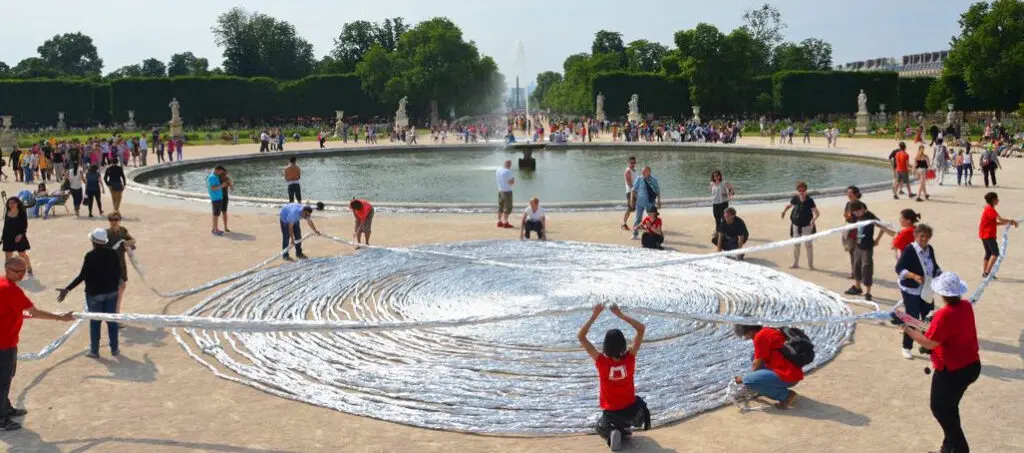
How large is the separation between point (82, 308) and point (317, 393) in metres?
5.28

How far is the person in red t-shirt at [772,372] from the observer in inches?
313

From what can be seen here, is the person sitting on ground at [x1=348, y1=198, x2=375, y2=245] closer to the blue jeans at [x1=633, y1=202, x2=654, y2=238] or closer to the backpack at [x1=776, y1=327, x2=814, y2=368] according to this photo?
the blue jeans at [x1=633, y1=202, x2=654, y2=238]

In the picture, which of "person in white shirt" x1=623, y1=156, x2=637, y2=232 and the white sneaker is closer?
the white sneaker

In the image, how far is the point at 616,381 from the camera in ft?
23.3

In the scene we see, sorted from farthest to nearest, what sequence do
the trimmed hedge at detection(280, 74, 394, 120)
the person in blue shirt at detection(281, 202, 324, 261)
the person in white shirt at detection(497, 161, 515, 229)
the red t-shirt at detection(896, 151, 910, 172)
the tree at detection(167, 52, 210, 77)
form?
the tree at detection(167, 52, 210, 77) < the trimmed hedge at detection(280, 74, 394, 120) < the red t-shirt at detection(896, 151, 910, 172) < the person in white shirt at detection(497, 161, 515, 229) < the person in blue shirt at detection(281, 202, 324, 261)

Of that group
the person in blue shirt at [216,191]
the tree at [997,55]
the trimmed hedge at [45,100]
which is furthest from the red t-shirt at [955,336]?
the trimmed hedge at [45,100]

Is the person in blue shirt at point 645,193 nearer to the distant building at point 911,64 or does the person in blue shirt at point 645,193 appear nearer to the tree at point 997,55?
the tree at point 997,55

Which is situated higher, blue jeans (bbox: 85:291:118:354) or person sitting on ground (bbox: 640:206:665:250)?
person sitting on ground (bbox: 640:206:665:250)

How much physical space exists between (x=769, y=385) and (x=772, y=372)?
125mm

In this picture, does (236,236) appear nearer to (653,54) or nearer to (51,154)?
(51,154)

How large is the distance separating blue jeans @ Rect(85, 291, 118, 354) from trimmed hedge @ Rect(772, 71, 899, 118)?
71.1 meters

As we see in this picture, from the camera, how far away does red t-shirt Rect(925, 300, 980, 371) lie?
6.61 m

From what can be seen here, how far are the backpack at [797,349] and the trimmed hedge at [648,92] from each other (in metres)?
68.5

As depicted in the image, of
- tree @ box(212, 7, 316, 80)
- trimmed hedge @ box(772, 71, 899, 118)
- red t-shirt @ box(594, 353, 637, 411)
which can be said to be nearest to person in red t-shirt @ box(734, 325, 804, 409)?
red t-shirt @ box(594, 353, 637, 411)
